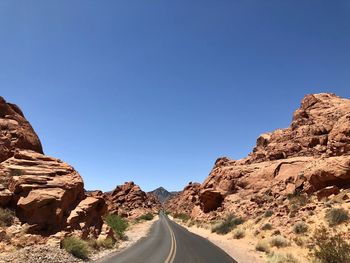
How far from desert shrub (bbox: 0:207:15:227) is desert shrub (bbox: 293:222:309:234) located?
58.9ft

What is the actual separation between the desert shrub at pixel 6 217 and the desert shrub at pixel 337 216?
1821cm

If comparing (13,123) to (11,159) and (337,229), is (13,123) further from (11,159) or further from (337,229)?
(337,229)

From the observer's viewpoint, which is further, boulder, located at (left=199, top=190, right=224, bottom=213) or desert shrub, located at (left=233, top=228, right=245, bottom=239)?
boulder, located at (left=199, top=190, right=224, bottom=213)

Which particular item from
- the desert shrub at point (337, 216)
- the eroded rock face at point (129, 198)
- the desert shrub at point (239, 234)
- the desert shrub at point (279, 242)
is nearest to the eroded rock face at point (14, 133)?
the desert shrub at point (279, 242)

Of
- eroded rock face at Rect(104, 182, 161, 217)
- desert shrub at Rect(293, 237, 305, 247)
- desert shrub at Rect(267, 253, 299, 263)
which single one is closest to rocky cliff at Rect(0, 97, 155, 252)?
desert shrub at Rect(267, 253, 299, 263)

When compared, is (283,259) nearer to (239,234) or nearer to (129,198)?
(239,234)

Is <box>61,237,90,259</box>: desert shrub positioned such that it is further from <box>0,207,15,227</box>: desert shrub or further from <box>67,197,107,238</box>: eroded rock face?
<box>0,207,15,227</box>: desert shrub

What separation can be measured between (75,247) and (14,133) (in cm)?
987

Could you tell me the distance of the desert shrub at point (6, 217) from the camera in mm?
17000

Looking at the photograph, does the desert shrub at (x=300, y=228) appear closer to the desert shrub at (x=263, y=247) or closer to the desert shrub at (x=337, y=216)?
the desert shrub at (x=337, y=216)

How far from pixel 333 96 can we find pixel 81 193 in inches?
2229

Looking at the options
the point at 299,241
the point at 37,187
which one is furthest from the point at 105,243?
the point at 299,241

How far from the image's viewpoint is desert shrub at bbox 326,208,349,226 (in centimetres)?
2166

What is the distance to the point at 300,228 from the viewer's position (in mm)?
24250
